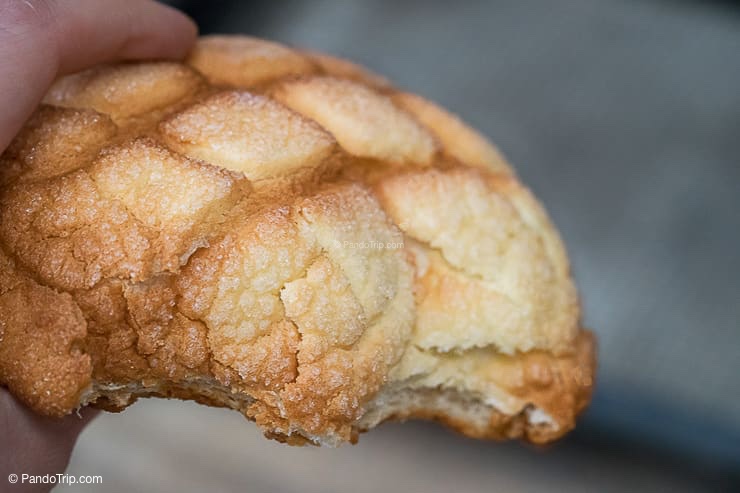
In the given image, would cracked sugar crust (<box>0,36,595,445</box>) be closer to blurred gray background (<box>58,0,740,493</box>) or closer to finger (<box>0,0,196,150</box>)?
finger (<box>0,0,196,150</box>)

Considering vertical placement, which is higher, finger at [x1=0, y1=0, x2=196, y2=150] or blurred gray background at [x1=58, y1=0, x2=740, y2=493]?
finger at [x1=0, y1=0, x2=196, y2=150]

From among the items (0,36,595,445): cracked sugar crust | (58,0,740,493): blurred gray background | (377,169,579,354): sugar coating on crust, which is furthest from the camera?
(58,0,740,493): blurred gray background

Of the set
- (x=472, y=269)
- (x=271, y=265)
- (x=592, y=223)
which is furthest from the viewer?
(x=592, y=223)

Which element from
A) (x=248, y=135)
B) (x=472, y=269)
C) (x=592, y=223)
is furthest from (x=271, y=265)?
(x=592, y=223)

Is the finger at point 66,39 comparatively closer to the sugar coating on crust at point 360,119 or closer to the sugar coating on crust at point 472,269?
the sugar coating on crust at point 360,119

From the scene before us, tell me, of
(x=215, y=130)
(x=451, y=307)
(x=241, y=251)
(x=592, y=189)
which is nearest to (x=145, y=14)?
(x=215, y=130)

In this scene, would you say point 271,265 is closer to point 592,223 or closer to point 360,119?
point 360,119

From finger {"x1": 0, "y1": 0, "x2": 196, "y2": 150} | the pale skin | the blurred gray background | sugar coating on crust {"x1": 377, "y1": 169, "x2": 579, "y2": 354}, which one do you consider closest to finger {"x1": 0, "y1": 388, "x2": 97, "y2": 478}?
the pale skin
